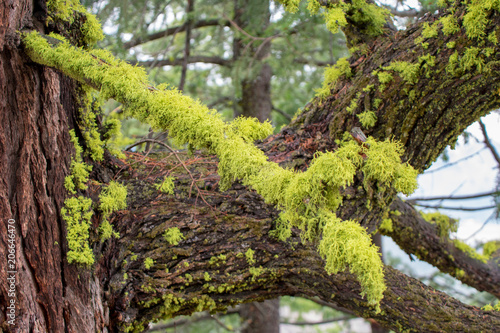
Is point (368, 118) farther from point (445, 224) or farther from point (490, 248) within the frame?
point (490, 248)

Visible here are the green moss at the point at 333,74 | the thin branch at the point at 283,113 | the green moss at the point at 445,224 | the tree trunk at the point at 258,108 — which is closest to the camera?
the green moss at the point at 333,74

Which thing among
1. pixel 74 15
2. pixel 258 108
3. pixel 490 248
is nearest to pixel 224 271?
pixel 74 15

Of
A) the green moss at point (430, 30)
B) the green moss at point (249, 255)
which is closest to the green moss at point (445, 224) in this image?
the green moss at point (430, 30)

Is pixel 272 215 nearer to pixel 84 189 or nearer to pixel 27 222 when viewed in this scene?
pixel 84 189

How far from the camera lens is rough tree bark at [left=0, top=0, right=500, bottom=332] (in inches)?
64.7

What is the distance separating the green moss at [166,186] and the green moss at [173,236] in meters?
0.24

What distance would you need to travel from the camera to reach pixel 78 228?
175 centimetres

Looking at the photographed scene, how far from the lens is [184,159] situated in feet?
7.93

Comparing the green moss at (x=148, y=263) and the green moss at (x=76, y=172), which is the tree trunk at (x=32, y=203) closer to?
the green moss at (x=76, y=172)

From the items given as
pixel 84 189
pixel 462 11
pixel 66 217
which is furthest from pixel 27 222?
pixel 462 11

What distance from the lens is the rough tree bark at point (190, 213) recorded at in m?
1.64

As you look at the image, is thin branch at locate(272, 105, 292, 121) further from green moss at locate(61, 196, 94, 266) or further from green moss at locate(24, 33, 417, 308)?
green moss at locate(61, 196, 94, 266)

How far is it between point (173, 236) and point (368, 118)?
120 centimetres

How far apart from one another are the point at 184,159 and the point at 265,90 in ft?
9.44
